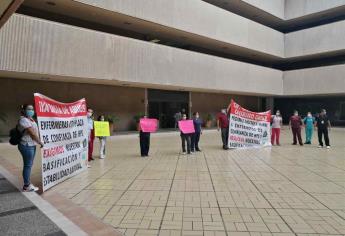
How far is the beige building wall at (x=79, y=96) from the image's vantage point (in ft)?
57.3

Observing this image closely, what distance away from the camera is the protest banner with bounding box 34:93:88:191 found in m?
6.81

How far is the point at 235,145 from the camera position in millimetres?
14062

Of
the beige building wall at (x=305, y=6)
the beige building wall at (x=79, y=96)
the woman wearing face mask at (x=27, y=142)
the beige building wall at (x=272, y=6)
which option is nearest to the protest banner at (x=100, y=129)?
the woman wearing face mask at (x=27, y=142)

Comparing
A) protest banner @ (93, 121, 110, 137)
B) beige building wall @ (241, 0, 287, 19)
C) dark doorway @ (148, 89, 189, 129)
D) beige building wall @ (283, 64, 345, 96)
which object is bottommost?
protest banner @ (93, 121, 110, 137)

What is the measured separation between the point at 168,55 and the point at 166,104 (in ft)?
19.1

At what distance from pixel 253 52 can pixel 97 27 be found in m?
15.6

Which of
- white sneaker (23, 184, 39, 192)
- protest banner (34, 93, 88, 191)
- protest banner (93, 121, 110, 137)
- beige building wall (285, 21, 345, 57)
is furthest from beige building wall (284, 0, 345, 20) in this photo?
white sneaker (23, 184, 39, 192)

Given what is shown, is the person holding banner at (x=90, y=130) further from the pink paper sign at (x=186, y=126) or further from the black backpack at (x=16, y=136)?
the black backpack at (x=16, y=136)

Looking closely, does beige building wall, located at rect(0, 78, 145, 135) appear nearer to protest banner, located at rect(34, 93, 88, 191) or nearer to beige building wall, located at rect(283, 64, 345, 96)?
protest banner, located at rect(34, 93, 88, 191)

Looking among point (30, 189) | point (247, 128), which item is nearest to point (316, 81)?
point (247, 128)

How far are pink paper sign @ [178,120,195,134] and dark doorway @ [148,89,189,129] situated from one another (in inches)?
489

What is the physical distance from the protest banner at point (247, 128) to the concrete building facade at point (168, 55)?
7.62 metres

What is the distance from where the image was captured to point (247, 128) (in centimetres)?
1462

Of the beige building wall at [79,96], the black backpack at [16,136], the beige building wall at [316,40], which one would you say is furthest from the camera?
the beige building wall at [316,40]
